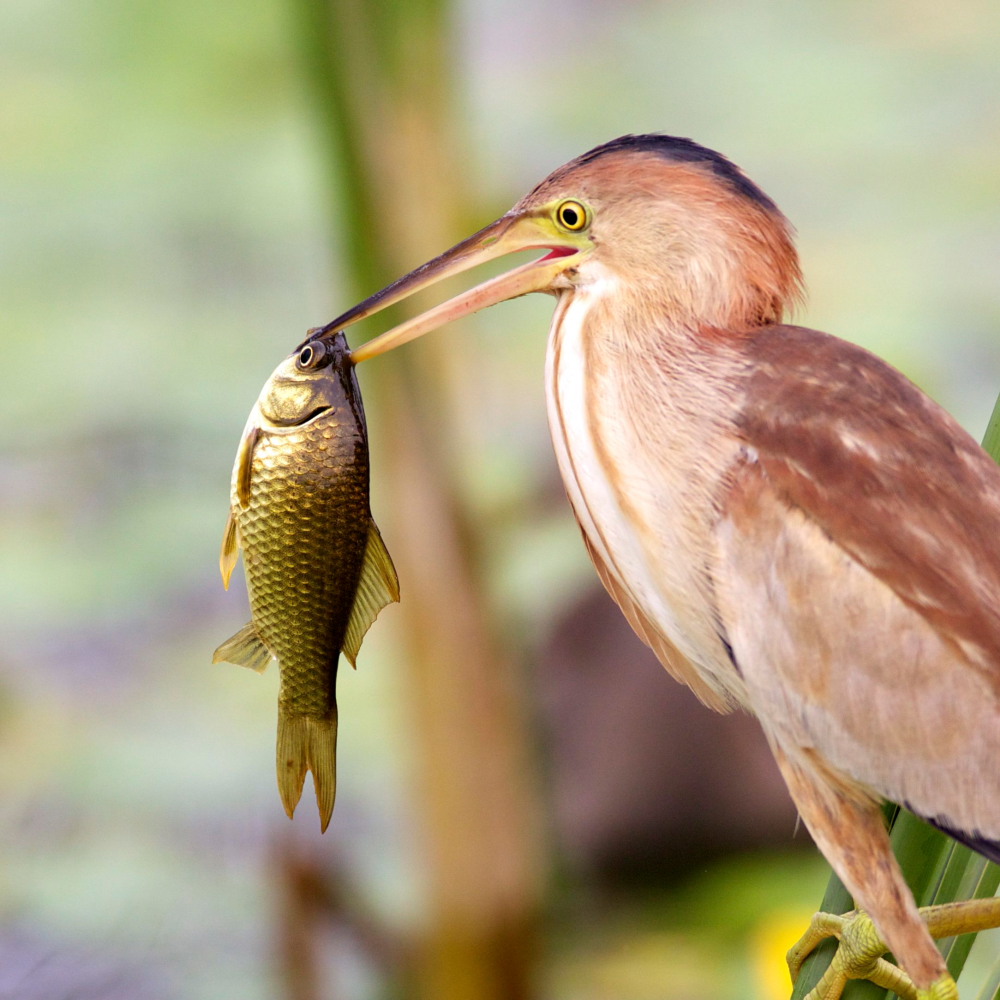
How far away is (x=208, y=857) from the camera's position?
6.51ft

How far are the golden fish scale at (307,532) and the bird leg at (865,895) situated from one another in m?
0.24

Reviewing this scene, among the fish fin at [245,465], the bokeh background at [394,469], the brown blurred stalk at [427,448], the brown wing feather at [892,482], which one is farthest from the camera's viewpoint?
the bokeh background at [394,469]

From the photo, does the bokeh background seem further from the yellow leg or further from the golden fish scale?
the yellow leg

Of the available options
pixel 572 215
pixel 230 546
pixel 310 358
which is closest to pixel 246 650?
pixel 230 546

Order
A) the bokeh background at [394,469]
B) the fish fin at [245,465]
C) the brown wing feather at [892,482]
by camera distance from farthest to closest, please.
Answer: the bokeh background at [394,469]
the fish fin at [245,465]
the brown wing feather at [892,482]

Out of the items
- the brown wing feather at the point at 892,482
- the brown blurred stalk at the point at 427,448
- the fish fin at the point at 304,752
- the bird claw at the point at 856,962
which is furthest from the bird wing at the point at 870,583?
the brown blurred stalk at the point at 427,448

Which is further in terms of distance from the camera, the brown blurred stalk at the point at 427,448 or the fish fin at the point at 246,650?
the brown blurred stalk at the point at 427,448

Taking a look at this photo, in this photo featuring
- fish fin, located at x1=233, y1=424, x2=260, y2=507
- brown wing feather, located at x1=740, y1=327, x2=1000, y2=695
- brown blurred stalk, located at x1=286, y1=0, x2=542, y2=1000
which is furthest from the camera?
brown blurred stalk, located at x1=286, y1=0, x2=542, y2=1000

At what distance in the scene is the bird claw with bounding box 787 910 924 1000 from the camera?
2.18ft

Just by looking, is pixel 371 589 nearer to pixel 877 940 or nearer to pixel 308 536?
pixel 308 536

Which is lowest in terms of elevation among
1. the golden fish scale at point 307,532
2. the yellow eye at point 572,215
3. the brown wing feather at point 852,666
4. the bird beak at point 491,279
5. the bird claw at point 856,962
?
the bird claw at point 856,962

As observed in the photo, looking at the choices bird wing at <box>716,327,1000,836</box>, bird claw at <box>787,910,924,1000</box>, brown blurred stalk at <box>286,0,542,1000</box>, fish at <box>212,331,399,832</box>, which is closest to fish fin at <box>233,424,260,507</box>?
fish at <box>212,331,399,832</box>

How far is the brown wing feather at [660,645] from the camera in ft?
2.37

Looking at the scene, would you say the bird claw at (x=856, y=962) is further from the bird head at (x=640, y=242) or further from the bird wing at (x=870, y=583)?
the bird head at (x=640, y=242)
